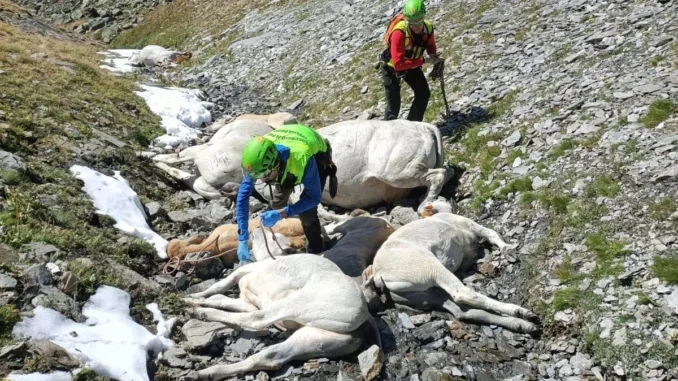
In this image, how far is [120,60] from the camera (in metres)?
24.7

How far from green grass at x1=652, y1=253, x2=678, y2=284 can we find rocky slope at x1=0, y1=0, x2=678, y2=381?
18mm

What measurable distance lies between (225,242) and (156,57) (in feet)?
59.7

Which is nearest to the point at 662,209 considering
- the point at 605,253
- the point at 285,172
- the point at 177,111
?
the point at 605,253

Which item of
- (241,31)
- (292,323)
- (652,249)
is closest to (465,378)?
(292,323)

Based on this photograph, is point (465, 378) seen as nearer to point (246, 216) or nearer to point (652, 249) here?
point (652, 249)

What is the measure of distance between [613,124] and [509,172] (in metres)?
1.78

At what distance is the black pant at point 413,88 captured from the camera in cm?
1157

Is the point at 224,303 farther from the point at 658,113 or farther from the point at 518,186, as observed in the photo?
the point at 658,113

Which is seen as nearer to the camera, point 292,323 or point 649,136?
point 292,323

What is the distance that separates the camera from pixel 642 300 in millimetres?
6184

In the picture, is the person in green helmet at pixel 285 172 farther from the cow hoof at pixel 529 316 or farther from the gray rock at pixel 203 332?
the cow hoof at pixel 529 316

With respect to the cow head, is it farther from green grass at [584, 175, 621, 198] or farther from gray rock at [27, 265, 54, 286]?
green grass at [584, 175, 621, 198]

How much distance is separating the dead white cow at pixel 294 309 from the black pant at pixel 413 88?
548cm

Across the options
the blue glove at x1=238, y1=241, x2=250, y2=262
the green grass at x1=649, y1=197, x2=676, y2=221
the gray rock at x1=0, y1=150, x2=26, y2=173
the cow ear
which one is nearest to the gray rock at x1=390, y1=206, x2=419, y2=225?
the cow ear
